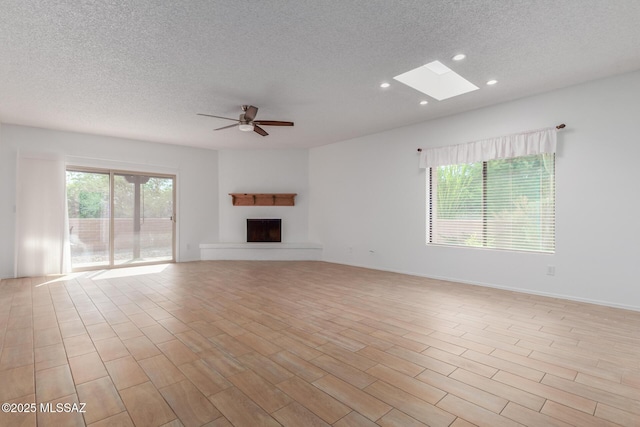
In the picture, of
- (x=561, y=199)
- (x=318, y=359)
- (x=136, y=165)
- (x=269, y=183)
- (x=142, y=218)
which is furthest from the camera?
(x=269, y=183)

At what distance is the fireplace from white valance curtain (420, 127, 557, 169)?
3.71 meters

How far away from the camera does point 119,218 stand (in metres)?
6.24

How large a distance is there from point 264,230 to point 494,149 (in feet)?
16.6

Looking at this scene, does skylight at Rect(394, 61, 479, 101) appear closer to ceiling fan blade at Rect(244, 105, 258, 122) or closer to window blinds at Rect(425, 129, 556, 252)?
window blinds at Rect(425, 129, 556, 252)

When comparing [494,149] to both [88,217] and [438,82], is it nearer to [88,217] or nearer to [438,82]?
[438,82]

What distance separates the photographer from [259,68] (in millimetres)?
3283

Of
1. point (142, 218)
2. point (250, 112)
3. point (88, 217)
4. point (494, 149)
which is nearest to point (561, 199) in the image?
point (494, 149)

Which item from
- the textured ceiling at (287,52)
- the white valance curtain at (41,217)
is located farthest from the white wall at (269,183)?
the white valance curtain at (41,217)

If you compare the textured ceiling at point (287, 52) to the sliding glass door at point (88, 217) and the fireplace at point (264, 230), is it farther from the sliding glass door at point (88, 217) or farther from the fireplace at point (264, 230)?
the fireplace at point (264, 230)

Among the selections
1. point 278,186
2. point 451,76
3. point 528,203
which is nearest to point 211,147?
point 278,186

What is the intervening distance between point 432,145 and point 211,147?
4976mm

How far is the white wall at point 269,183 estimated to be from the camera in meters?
7.46

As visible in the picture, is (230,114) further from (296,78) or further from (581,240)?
(581,240)

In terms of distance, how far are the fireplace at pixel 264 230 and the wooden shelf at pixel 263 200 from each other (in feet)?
1.38
